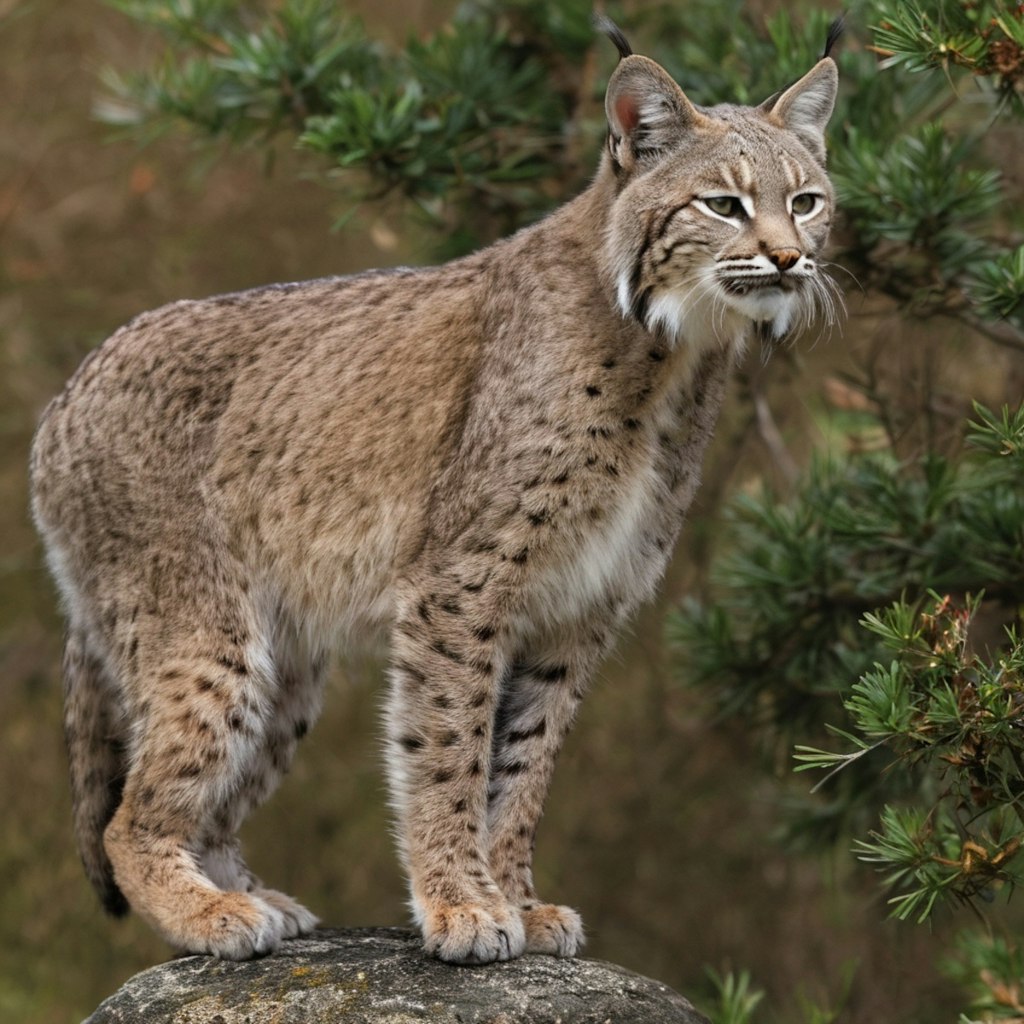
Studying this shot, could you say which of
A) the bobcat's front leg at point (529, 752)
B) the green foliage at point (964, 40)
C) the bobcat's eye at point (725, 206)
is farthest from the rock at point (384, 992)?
the green foliage at point (964, 40)

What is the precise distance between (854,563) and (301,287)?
2.37m

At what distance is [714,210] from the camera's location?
17.2 feet

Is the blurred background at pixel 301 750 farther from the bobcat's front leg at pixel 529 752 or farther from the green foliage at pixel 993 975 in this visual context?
the bobcat's front leg at pixel 529 752

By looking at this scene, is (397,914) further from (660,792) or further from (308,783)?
(660,792)

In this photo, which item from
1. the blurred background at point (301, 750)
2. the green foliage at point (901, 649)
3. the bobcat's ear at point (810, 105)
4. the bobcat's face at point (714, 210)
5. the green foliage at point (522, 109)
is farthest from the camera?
the blurred background at point (301, 750)

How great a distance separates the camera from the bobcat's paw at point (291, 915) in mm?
5633

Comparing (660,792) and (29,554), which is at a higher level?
(29,554)

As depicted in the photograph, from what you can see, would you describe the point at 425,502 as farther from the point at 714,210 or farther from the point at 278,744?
the point at 714,210

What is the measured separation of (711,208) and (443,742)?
182 centimetres

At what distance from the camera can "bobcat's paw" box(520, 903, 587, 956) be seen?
543 centimetres

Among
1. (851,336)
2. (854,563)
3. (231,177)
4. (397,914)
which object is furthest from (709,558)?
(231,177)

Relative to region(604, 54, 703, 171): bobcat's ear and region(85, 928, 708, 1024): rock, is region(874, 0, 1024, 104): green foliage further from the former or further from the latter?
region(85, 928, 708, 1024): rock

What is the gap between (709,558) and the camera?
9.21 meters

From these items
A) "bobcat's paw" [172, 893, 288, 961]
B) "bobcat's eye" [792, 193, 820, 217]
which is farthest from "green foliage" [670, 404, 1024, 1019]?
"bobcat's paw" [172, 893, 288, 961]
